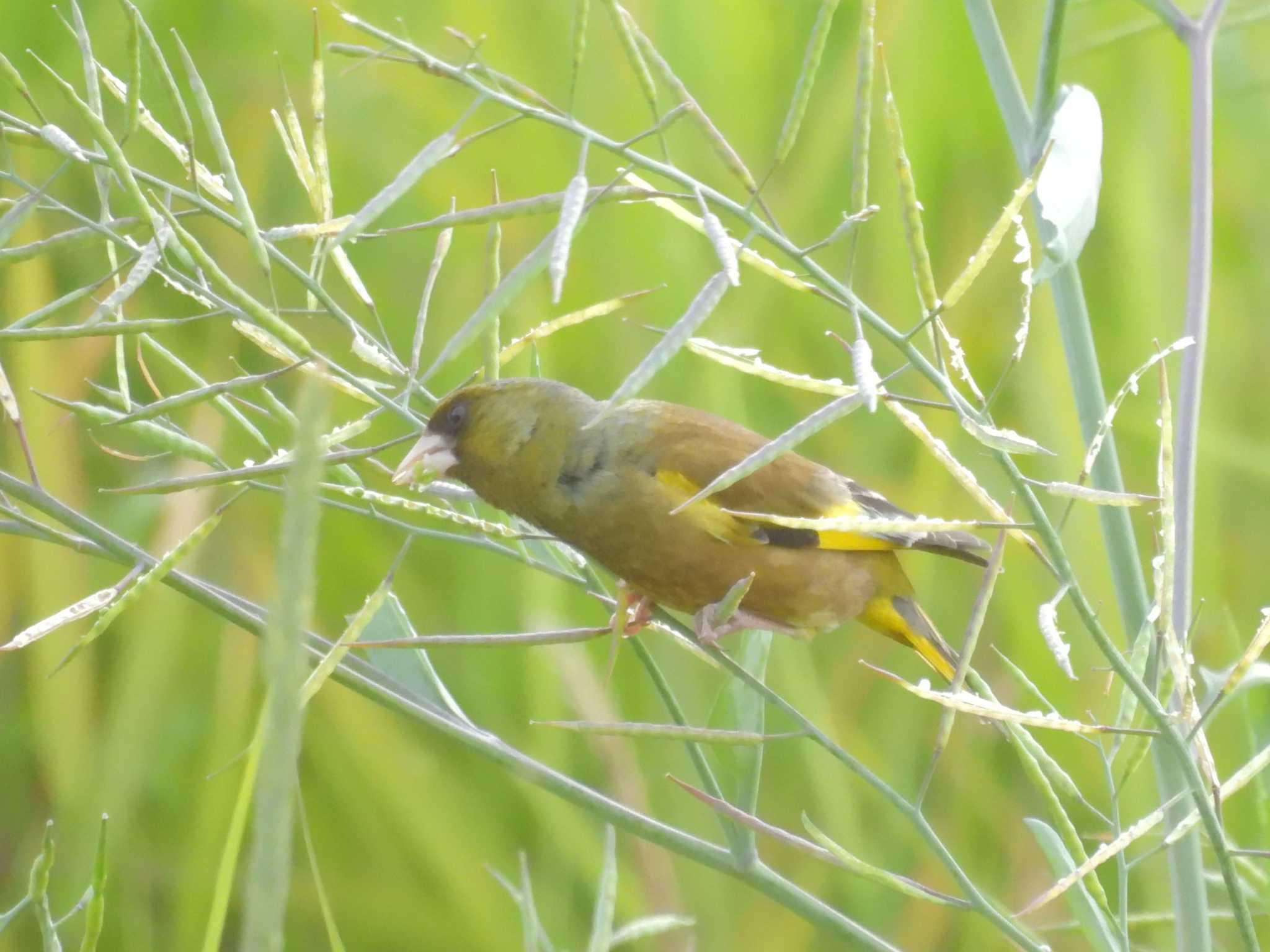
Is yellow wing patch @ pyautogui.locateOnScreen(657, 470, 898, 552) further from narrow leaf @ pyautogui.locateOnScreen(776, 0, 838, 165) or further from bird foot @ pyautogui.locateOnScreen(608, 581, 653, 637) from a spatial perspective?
narrow leaf @ pyautogui.locateOnScreen(776, 0, 838, 165)

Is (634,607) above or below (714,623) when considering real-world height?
below

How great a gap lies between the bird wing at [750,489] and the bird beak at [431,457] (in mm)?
205

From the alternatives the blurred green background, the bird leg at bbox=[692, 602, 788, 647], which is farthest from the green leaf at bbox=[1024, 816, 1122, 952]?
the blurred green background

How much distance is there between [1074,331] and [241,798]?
2.11ft

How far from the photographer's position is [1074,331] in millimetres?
956

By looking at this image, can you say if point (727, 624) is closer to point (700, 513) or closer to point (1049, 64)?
point (700, 513)

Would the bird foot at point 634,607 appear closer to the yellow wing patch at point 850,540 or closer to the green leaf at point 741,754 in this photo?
the yellow wing patch at point 850,540

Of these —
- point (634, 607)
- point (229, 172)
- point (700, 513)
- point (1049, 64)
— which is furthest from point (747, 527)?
point (229, 172)

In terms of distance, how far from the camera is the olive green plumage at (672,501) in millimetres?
1395

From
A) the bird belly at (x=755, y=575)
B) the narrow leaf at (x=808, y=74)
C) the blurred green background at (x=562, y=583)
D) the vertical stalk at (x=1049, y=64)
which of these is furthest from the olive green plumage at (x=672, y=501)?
the narrow leaf at (x=808, y=74)

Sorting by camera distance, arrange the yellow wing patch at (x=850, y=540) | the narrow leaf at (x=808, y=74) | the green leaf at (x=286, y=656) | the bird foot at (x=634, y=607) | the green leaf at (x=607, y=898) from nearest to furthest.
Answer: the green leaf at (x=286, y=656)
the narrow leaf at (x=808, y=74)
the green leaf at (x=607, y=898)
the bird foot at (x=634, y=607)
the yellow wing patch at (x=850, y=540)

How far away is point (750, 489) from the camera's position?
4.98 ft

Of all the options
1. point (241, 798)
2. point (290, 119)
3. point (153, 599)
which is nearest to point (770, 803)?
point (153, 599)

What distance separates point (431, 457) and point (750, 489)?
35cm
